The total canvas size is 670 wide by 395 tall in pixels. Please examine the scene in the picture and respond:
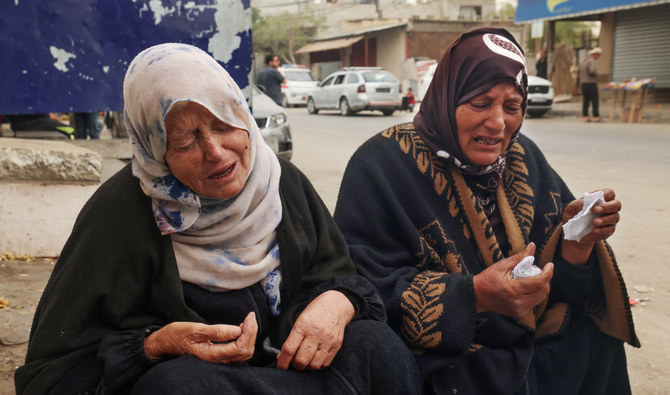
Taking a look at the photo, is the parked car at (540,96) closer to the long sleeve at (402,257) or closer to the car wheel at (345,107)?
the car wheel at (345,107)

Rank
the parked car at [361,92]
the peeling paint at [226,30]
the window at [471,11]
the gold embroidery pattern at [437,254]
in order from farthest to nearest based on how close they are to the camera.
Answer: the window at [471,11] → the parked car at [361,92] → the peeling paint at [226,30] → the gold embroidery pattern at [437,254]

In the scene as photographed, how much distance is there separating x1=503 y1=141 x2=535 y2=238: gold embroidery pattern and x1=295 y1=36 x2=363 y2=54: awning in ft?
103

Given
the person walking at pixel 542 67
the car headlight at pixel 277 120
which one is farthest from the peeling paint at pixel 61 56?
the person walking at pixel 542 67

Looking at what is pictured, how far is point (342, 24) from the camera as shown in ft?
122

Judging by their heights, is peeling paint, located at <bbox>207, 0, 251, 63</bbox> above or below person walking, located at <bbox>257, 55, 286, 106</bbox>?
above

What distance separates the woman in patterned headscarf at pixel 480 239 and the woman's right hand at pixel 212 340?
56 cm

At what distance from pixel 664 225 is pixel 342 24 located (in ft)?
111

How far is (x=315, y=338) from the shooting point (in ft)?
5.11

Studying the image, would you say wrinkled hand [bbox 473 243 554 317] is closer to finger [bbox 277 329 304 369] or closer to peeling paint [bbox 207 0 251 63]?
finger [bbox 277 329 304 369]

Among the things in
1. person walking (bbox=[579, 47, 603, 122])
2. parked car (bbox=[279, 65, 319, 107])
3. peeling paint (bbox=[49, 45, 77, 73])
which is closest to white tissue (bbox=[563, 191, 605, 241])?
peeling paint (bbox=[49, 45, 77, 73])

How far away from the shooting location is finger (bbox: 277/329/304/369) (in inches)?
60.5

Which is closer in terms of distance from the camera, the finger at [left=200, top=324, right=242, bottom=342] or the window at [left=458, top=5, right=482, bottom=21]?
the finger at [left=200, top=324, right=242, bottom=342]

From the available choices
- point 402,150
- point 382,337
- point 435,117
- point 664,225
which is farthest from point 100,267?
point 664,225

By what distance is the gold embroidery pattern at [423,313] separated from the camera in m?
1.81
